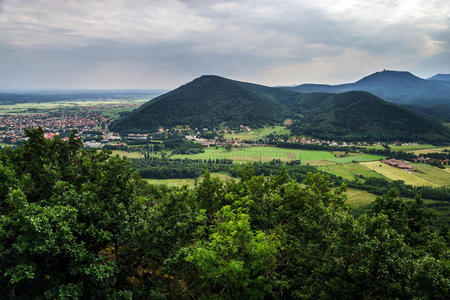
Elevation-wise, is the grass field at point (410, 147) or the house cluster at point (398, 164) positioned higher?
the grass field at point (410, 147)

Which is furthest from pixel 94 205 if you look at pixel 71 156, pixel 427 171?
pixel 427 171

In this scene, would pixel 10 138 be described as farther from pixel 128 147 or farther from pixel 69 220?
pixel 69 220

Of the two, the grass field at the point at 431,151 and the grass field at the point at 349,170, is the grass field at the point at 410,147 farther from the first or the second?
the grass field at the point at 349,170

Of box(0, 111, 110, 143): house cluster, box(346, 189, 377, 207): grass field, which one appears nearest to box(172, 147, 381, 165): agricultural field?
box(346, 189, 377, 207): grass field

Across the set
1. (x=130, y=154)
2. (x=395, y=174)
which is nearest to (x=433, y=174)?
(x=395, y=174)

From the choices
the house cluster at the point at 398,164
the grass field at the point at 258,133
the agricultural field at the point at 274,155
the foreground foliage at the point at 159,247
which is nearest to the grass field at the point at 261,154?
the agricultural field at the point at 274,155

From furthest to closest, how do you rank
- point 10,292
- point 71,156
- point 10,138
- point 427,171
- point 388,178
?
point 10,138 → point 427,171 → point 388,178 → point 71,156 → point 10,292
